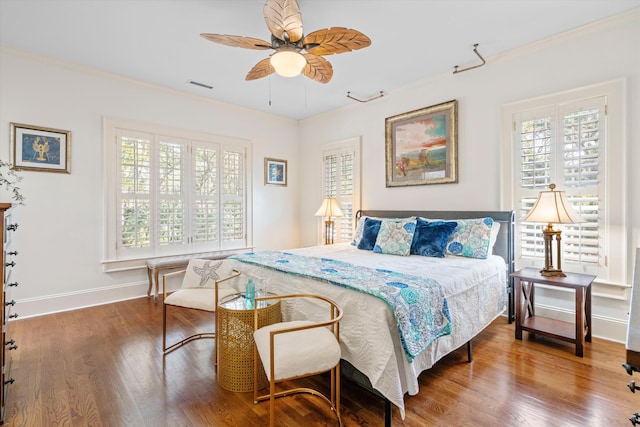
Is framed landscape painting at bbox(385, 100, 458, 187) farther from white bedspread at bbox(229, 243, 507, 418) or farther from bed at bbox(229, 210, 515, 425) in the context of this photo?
white bedspread at bbox(229, 243, 507, 418)

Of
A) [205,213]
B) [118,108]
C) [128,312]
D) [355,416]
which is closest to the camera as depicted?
[355,416]

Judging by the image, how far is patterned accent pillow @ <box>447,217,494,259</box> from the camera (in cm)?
308

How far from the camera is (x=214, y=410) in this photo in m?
1.88

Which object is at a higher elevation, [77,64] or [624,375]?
[77,64]

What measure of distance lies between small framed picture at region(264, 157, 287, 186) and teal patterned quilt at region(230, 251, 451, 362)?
3.27 m

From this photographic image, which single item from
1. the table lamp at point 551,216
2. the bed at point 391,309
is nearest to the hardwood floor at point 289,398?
the bed at point 391,309

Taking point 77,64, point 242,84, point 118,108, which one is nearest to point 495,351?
point 242,84

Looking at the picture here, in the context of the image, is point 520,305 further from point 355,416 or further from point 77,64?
point 77,64

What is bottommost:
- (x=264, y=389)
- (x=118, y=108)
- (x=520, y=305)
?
(x=264, y=389)

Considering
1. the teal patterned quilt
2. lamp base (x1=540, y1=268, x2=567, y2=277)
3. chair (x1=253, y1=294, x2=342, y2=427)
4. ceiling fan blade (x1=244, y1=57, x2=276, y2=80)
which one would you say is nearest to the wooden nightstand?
lamp base (x1=540, y1=268, x2=567, y2=277)

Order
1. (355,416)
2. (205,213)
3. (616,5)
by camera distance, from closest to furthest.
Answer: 1. (355,416)
2. (616,5)
3. (205,213)

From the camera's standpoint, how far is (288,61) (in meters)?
2.44

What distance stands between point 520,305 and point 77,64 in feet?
17.8

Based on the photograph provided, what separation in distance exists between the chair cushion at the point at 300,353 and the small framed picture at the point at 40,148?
3.50 metres
